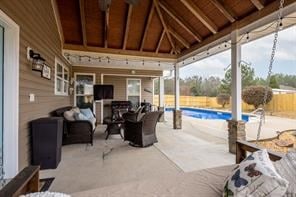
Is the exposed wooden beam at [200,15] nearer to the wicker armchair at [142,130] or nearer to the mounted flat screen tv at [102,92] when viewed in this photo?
the wicker armchair at [142,130]

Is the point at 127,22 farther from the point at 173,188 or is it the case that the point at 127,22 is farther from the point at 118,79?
the point at 173,188

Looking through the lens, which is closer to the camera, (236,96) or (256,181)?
(256,181)

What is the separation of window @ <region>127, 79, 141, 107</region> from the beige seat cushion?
8.62m

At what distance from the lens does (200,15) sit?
4.94 meters

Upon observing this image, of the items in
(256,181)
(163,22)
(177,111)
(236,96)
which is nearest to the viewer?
(256,181)

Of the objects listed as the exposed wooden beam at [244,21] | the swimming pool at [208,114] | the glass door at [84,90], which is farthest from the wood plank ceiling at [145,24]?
the swimming pool at [208,114]

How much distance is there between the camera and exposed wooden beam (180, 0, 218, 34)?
4840 mm

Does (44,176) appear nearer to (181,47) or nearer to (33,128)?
(33,128)

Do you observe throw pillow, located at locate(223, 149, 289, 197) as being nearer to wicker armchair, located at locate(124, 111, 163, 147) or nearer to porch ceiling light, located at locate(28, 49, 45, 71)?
wicker armchair, located at locate(124, 111, 163, 147)

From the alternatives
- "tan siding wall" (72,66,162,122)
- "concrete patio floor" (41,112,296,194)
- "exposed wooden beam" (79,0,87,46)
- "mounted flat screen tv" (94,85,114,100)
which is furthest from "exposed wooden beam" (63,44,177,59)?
"concrete patio floor" (41,112,296,194)

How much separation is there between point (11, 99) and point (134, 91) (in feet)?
25.7

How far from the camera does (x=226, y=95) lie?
53.5 feet

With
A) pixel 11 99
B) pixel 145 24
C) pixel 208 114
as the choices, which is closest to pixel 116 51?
pixel 145 24

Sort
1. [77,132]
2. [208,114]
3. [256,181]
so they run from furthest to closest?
[208,114], [77,132], [256,181]
